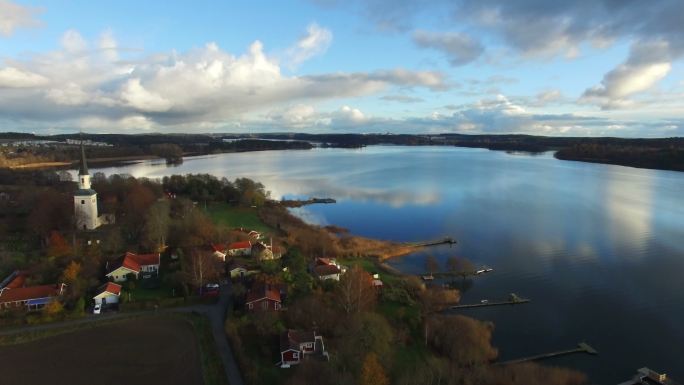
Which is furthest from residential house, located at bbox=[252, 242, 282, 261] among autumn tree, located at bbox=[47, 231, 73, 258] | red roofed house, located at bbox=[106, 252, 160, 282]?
autumn tree, located at bbox=[47, 231, 73, 258]

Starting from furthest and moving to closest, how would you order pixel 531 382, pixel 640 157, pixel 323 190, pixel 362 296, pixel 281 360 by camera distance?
pixel 640 157 < pixel 323 190 < pixel 362 296 < pixel 281 360 < pixel 531 382

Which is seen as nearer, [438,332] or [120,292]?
[438,332]

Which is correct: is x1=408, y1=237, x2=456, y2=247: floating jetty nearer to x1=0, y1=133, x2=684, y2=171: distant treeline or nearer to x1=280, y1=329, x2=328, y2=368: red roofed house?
x1=280, y1=329, x2=328, y2=368: red roofed house

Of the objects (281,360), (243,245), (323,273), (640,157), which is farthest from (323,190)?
(640,157)

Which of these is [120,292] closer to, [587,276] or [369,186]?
[587,276]

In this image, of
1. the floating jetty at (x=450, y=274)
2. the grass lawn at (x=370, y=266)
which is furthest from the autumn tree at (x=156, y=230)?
the floating jetty at (x=450, y=274)

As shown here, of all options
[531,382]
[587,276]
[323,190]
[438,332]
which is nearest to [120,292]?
[438,332]

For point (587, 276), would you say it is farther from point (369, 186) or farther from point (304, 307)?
point (369, 186)

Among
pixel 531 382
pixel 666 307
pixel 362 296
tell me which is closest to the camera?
pixel 531 382
